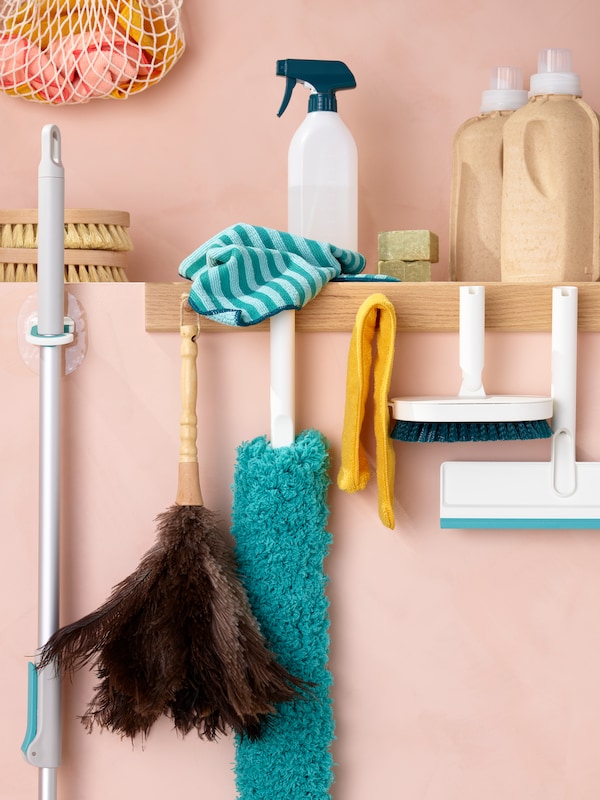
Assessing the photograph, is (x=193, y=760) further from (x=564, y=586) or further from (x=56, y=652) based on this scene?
(x=564, y=586)

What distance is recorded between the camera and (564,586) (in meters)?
0.76

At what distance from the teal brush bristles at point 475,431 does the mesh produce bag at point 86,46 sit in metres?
0.53

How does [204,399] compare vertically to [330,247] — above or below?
below

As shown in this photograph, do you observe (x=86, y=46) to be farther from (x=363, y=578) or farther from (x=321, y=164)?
(x=363, y=578)

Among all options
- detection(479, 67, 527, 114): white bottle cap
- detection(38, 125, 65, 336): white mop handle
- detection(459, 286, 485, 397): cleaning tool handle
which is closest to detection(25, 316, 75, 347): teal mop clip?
detection(38, 125, 65, 336): white mop handle

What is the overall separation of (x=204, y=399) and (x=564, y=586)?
1.21 ft

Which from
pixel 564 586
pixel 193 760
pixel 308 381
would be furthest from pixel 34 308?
pixel 564 586

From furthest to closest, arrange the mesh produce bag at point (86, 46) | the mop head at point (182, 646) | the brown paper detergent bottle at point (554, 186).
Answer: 1. the mesh produce bag at point (86, 46)
2. the brown paper detergent bottle at point (554, 186)
3. the mop head at point (182, 646)

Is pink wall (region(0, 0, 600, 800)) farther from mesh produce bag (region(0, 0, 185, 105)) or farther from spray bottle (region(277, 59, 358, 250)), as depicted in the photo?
mesh produce bag (region(0, 0, 185, 105))

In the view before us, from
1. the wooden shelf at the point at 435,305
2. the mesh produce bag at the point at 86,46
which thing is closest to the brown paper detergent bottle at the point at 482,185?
the wooden shelf at the point at 435,305

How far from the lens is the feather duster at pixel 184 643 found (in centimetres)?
67

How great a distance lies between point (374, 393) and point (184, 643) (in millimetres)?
261

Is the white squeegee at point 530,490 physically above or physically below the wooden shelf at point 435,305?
below

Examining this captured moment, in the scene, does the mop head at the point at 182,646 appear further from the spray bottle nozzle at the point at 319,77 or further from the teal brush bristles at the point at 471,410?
the spray bottle nozzle at the point at 319,77
